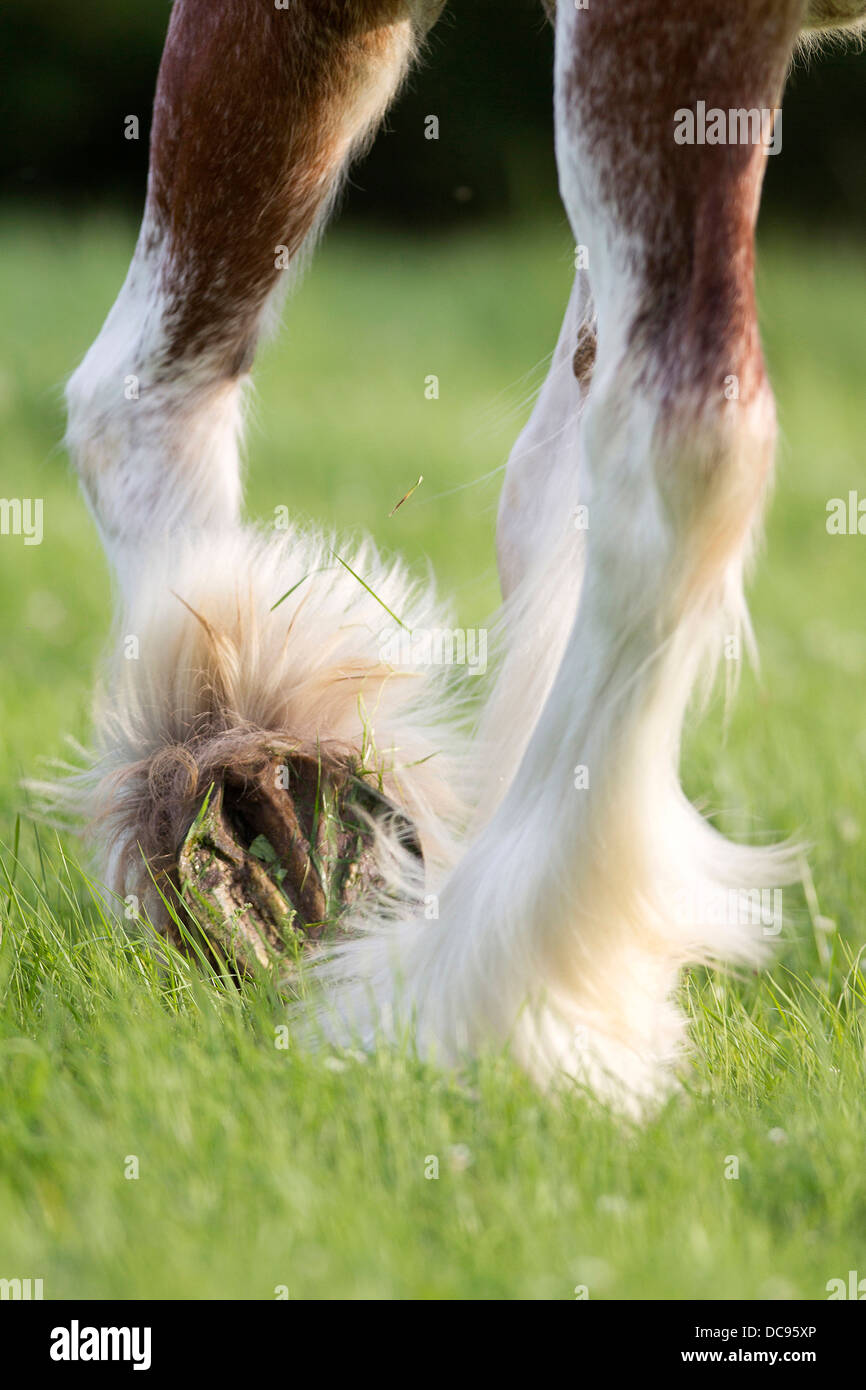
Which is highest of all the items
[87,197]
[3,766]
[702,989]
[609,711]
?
[87,197]

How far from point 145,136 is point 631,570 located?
10.9 m

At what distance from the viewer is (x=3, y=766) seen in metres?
3.12

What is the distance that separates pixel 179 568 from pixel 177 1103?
2.90 feet

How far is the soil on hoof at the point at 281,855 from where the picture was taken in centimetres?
214

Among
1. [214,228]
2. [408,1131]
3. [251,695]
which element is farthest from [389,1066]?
[214,228]

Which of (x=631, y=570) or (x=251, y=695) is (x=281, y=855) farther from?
(x=631, y=570)

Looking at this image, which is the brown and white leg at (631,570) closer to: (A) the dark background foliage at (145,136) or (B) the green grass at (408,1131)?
(B) the green grass at (408,1131)

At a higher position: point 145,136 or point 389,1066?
point 145,136

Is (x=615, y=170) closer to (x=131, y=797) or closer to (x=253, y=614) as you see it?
(x=253, y=614)

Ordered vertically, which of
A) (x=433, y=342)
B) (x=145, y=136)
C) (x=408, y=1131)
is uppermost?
(x=145, y=136)

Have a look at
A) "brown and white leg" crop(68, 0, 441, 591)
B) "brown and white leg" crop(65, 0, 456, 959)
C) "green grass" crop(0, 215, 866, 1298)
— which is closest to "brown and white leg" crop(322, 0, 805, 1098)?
"green grass" crop(0, 215, 866, 1298)

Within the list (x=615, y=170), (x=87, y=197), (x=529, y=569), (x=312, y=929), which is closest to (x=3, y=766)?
(x=312, y=929)

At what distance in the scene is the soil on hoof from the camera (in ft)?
7.03

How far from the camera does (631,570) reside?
1.74 meters
